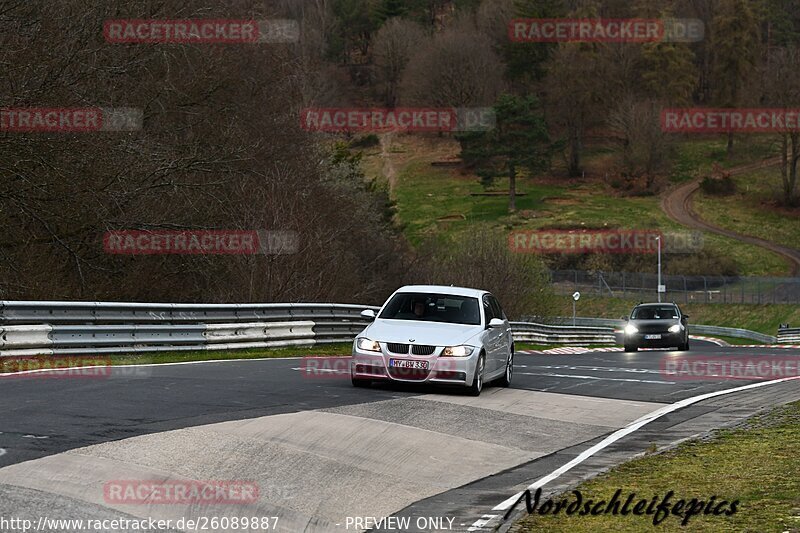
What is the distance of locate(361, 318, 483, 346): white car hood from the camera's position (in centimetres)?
1608

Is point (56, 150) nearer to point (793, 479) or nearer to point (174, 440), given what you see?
point (174, 440)

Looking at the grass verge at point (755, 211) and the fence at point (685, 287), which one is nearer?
the fence at point (685, 287)

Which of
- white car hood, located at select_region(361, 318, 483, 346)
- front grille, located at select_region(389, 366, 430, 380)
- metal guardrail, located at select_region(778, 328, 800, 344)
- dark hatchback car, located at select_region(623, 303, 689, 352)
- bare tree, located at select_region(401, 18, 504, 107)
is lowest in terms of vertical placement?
metal guardrail, located at select_region(778, 328, 800, 344)

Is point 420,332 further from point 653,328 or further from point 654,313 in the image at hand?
point 654,313

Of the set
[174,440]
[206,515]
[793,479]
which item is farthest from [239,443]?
[793,479]

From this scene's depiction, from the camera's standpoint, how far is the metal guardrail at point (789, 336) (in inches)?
2239

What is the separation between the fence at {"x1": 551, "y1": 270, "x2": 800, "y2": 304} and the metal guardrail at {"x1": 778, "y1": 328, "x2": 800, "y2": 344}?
18.1 meters

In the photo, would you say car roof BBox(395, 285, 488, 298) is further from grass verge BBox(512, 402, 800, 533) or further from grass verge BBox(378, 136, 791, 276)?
grass verge BBox(378, 136, 791, 276)

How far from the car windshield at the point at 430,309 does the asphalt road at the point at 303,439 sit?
1158mm

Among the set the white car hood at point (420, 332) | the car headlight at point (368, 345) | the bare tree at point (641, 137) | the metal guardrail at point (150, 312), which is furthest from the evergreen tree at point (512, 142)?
the car headlight at point (368, 345)

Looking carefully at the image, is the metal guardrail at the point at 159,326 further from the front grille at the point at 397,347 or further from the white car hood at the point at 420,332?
the front grille at the point at 397,347

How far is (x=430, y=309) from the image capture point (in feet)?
57.2

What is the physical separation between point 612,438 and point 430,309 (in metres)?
4.58

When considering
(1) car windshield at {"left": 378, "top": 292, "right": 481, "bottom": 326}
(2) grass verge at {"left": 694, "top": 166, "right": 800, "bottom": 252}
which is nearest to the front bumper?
(1) car windshield at {"left": 378, "top": 292, "right": 481, "bottom": 326}
